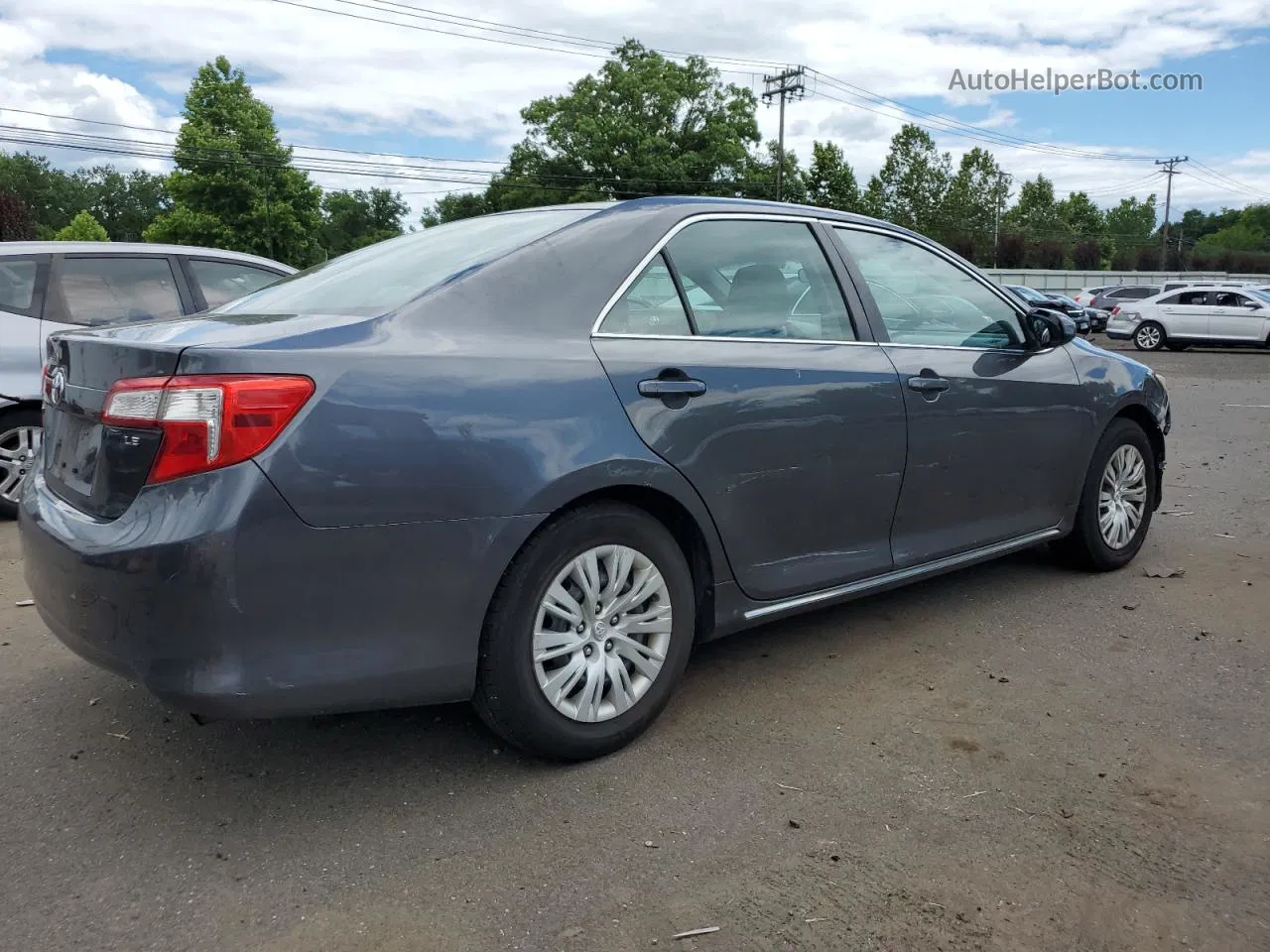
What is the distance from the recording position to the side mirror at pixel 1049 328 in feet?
15.0

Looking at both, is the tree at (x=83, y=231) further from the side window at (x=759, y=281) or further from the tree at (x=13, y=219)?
the side window at (x=759, y=281)

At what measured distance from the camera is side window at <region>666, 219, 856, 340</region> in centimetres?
344

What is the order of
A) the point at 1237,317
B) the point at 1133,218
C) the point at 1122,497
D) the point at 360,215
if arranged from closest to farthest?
1. the point at 1122,497
2. the point at 1237,317
3. the point at 360,215
4. the point at 1133,218

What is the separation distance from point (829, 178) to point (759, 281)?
5987 cm

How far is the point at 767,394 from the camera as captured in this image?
134 inches

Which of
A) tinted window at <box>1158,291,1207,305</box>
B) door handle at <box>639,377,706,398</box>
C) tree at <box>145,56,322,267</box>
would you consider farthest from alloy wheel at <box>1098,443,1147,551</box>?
tree at <box>145,56,322,267</box>

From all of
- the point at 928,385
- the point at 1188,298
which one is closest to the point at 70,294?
the point at 928,385

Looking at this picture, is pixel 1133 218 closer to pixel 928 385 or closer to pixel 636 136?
pixel 636 136

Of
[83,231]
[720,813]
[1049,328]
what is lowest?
[720,813]

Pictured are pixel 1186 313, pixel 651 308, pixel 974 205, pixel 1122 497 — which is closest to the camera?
pixel 651 308

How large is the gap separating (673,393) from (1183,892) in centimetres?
180

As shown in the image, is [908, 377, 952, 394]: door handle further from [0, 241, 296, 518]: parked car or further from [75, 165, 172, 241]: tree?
[75, 165, 172, 241]: tree

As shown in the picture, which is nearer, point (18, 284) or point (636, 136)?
point (18, 284)

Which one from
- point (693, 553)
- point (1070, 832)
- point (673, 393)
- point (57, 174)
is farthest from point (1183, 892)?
point (57, 174)
